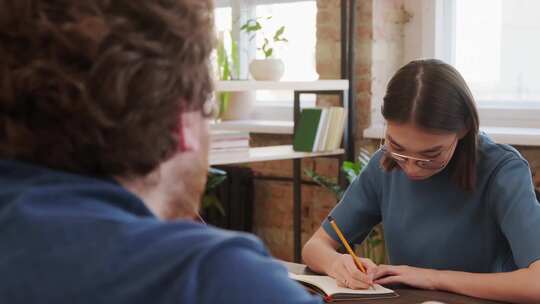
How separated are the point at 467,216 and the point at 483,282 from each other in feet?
0.71

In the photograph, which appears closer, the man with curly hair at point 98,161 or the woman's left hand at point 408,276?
the man with curly hair at point 98,161

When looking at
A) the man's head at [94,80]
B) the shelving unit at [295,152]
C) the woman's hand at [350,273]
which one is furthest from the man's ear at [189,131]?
the shelving unit at [295,152]

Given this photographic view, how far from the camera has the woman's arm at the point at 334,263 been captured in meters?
1.94

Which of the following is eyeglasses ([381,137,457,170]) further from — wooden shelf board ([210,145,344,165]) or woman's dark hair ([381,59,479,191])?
wooden shelf board ([210,145,344,165])

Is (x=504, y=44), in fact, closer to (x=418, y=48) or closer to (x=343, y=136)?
(x=418, y=48)

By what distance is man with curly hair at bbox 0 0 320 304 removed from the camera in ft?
2.23

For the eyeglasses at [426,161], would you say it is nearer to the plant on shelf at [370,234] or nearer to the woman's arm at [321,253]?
the woman's arm at [321,253]

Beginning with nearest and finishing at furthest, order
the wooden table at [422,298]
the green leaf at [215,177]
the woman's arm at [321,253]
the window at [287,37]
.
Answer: the wooden table at [422,298] < the woman's arm at [321,253] < the green leaf at [215,177] < the window at [287,37]

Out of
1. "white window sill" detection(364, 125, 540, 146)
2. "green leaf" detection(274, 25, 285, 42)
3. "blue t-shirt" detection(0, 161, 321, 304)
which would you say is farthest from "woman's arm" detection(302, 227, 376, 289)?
"green leaf" detection(274, 25, 285, 42)

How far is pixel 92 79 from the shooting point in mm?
694

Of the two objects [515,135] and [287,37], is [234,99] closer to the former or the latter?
[287,37]

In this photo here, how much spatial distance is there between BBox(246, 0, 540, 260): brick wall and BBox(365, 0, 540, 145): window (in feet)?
0.20

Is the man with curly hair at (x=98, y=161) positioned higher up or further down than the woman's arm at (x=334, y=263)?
higher up

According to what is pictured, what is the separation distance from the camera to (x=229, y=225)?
4.31 meters
